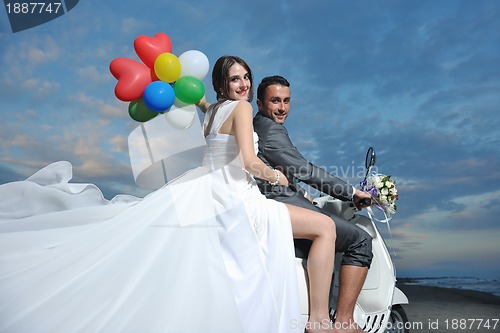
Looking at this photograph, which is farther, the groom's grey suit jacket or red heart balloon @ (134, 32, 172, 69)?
red heart balloon @ (134, 32, 172, 69)

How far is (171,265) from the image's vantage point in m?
2.45

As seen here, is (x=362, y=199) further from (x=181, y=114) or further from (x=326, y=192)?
(x=181, y=114)

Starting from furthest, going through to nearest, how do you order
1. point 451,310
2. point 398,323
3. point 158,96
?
point 451,310 < point 158,96 < point 398,323

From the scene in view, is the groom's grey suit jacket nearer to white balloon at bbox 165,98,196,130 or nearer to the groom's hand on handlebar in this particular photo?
the groom's hand on handlebar

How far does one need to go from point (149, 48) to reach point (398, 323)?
8.57ft

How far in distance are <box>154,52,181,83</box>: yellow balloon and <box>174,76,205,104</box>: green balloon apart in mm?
63

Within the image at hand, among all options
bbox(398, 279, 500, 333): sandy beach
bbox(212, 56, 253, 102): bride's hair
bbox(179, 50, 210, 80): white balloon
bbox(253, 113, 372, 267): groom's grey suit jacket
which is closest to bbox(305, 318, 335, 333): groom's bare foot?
bbox(253, 113, 372, 267): groom's grey suit jacket

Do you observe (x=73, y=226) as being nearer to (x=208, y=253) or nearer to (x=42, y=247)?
(x=42, y=247)

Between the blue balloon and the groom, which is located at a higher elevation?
the blue balloon

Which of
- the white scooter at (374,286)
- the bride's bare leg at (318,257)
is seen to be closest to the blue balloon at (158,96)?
the bride's bare leg at (318,257)

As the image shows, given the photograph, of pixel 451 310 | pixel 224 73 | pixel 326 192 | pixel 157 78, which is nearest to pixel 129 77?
pixel 157 78

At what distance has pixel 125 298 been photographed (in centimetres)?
234

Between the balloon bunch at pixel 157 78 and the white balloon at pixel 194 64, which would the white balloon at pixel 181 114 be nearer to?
the balloon bunch at pixel 157 78

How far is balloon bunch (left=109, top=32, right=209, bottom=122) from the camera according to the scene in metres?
3.37
